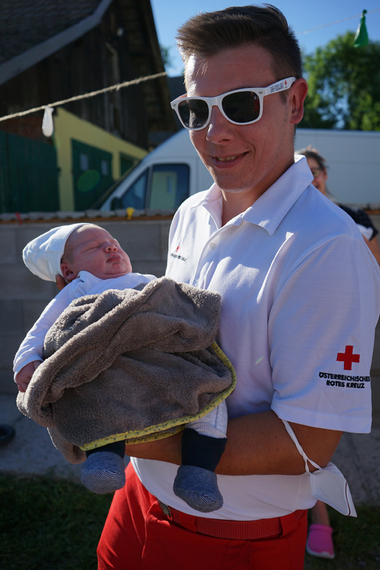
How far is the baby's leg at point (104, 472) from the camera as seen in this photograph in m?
1.12

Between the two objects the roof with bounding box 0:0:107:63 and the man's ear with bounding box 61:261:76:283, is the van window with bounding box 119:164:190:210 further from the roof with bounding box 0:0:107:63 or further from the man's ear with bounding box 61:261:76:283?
the man's ear with bounding box 61:261:76:283

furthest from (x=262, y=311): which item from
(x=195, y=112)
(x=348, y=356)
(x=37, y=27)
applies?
(x=37, y=27)

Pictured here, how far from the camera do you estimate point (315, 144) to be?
7.70 meters

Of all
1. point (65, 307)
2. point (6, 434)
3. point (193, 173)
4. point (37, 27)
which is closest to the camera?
point (65, 307)

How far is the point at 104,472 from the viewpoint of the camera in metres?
1.12

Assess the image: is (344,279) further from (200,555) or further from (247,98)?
(200,555)

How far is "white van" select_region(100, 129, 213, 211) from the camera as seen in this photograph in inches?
288

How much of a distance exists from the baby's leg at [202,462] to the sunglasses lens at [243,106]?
842mm

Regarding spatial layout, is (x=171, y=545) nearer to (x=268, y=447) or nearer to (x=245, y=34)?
(x=268, y=447)

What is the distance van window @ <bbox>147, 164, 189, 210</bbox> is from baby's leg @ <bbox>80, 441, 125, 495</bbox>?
254 inches

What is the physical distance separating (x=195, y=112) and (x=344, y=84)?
108 feet

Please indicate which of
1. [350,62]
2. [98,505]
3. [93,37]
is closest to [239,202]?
[98,505]

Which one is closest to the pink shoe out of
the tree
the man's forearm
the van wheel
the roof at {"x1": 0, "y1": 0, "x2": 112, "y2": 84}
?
the man's forearm

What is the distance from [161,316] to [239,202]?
51cm
